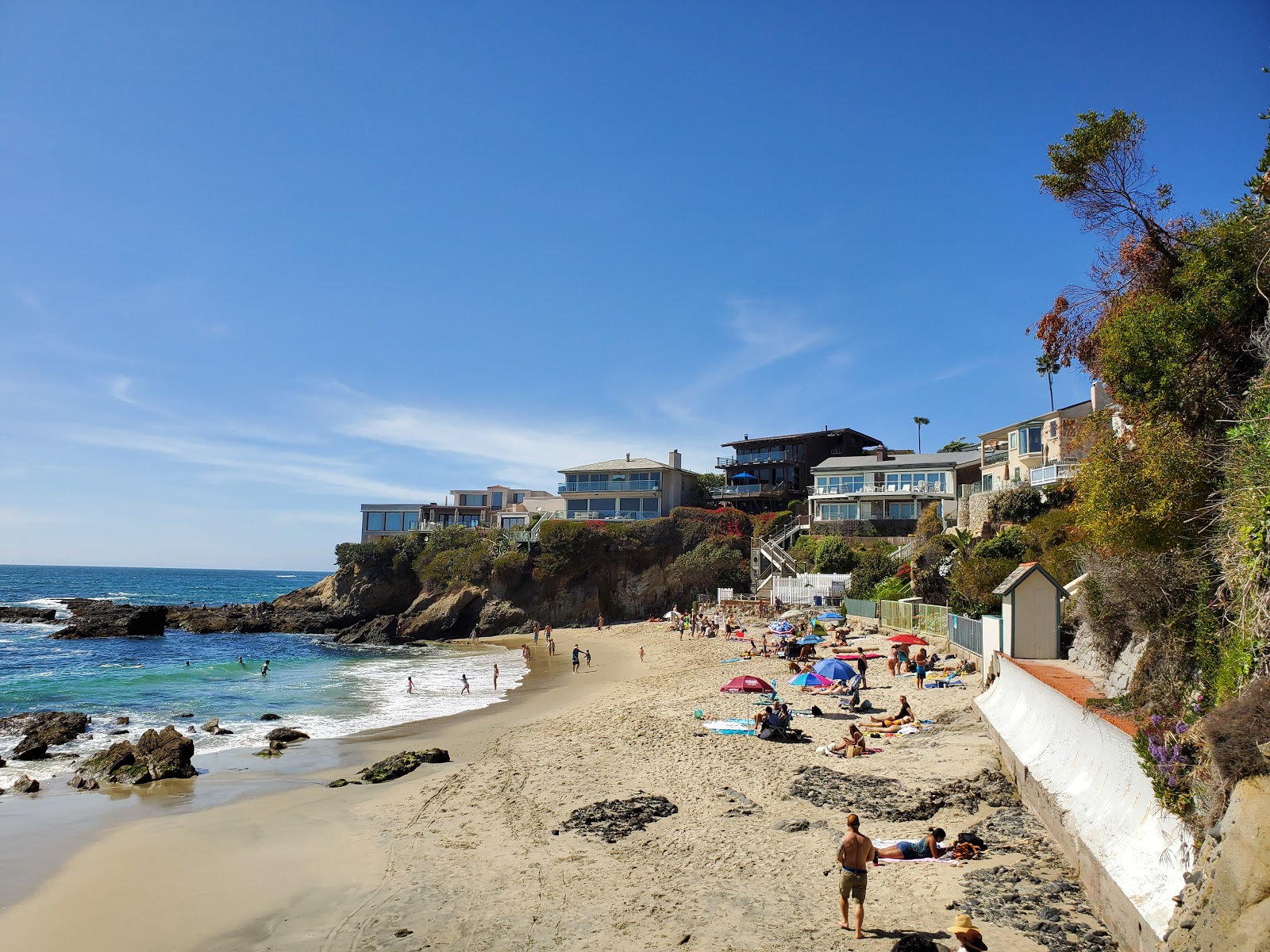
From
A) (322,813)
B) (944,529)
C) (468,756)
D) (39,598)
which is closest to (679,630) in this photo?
(944,529)

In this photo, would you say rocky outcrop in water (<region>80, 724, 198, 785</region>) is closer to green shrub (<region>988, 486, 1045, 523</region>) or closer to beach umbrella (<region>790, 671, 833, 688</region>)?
beach umbrella (<region>790, 671, 833, 688</region>)

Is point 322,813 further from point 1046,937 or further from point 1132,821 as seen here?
point 1132,821

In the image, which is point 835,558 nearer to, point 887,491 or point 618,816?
point 887,491

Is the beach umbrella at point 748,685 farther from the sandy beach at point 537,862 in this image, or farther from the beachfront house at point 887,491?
the beachfront house at point 887,491

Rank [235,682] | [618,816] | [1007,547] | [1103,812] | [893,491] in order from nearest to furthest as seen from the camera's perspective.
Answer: [1103,812] → [618,816] → [1007,547] → [235,682] → [893,491]

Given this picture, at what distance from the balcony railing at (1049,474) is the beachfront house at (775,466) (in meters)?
28.9

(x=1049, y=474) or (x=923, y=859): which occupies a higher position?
(x=1049, y=474)

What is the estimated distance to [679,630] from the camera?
43625 millimetres

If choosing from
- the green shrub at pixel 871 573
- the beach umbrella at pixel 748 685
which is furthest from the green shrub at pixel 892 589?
the beach umbrella at pixel 748 685

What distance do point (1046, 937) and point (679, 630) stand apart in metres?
36.6

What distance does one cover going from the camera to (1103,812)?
8.02 metres

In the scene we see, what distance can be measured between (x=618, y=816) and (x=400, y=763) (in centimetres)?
734

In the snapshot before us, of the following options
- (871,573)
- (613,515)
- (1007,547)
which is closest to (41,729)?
(1007,547)

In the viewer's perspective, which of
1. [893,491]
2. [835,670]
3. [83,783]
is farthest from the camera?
[893,491]
